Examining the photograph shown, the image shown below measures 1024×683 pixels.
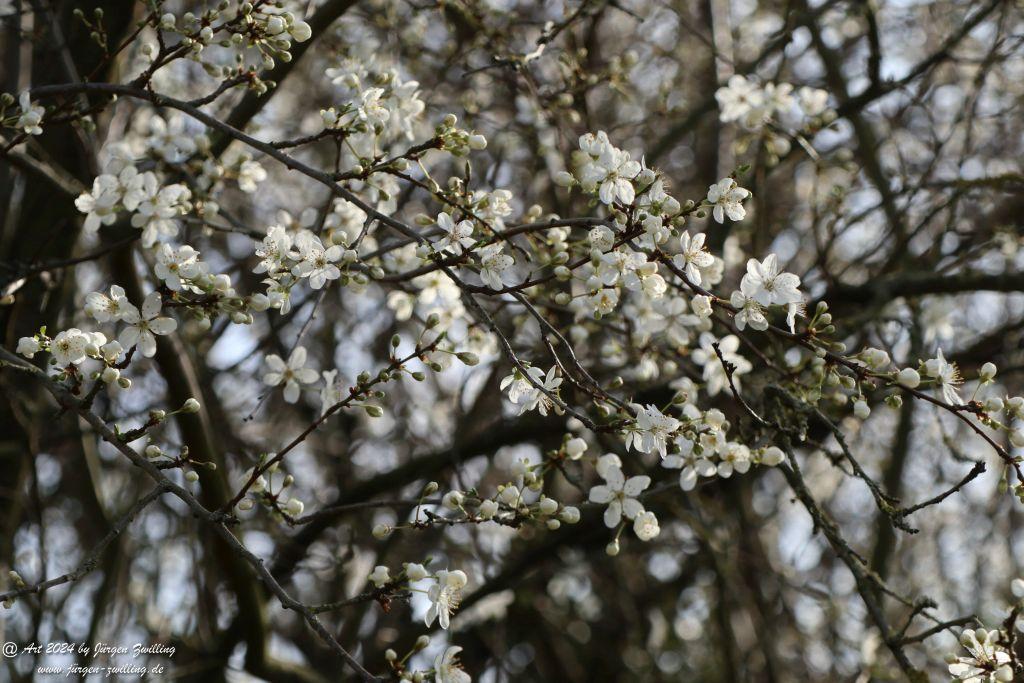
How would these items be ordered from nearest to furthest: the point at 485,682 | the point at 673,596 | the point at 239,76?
1. the point at 239,76
2. the point at 485,682
3. the point at 673,596

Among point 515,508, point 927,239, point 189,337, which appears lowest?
point 515,508

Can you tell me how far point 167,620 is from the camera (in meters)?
5.11

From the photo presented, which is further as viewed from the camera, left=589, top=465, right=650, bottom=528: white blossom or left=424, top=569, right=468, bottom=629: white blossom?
left=589, top=465, right=650, bottom=528: white blossom

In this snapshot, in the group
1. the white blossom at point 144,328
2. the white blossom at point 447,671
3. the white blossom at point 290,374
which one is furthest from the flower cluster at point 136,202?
the white blossom at point 447,671

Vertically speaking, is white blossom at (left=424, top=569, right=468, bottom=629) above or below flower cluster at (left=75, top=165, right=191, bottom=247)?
below

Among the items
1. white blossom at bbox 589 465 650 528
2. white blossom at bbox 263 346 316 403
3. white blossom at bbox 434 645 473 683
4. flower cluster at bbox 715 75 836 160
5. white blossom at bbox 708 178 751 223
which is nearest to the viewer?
white blossom at bbox 434 645 473 683

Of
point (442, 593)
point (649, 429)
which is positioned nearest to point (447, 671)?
point (442, 593)

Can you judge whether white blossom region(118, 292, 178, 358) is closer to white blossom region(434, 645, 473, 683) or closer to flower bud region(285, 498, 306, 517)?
flower bud region(285, 498, 306, 517)

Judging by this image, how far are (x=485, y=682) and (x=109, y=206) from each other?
4201 mm

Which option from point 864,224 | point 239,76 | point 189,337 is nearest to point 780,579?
point 864,224

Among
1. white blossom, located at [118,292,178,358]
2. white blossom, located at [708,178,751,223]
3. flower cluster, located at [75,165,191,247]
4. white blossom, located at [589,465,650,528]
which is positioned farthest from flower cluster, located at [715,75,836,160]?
white blossom, located at [118,292,178,358]

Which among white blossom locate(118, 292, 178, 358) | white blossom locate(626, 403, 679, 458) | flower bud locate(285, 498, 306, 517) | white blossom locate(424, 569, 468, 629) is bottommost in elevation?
white blossom locate(424, 569, 468, 629)

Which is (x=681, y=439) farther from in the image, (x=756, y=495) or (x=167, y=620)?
(x=756, y=495)

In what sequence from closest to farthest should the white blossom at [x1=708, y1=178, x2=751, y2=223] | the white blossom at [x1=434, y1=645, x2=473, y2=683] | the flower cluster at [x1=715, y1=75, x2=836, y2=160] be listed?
the white blossom at [x1=434, y1=645, x2=473, y2=683] → the white blossom at [x1=708, y1=178, x2=751, y2=223] → the flower cluster at [x1=715, y1=75, x2=836, y2=160]
